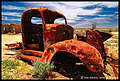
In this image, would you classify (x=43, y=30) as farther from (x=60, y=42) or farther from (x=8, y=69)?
(x=8, y=69)


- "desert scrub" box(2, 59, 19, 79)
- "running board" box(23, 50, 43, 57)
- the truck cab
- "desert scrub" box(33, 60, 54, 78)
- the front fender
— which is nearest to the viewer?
the front fender

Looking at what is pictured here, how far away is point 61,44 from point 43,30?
1.15 metres

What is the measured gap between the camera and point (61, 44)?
2.86 metres

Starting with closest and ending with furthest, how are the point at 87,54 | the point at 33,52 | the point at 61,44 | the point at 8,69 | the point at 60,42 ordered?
the point at 87,54 → the point at 61,44 → the point at 60,42 → the point at 8,69 → the point at 33,52

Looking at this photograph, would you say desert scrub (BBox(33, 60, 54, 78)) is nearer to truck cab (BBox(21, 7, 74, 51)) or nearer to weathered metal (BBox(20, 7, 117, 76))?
weathered metal (BBox(20, 7, 117, 76))

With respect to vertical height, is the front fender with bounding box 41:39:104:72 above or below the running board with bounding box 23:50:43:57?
above

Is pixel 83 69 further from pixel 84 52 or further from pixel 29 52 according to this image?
pixel 29 52

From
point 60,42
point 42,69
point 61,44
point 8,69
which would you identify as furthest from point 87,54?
point 8,69

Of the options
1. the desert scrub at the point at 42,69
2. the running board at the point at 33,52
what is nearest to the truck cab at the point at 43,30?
the running board at the point at 33,52

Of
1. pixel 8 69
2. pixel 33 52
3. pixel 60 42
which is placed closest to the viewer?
pixel 60 42

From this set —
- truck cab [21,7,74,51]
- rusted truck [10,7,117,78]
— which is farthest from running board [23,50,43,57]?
truck cab [21,7,74,51]

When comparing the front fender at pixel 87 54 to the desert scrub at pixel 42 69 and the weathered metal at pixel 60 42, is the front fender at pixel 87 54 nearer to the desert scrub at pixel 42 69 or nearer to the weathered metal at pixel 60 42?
the weathered metal at pixel 60 42

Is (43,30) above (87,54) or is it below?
above

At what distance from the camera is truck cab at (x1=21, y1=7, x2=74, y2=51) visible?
351cm
